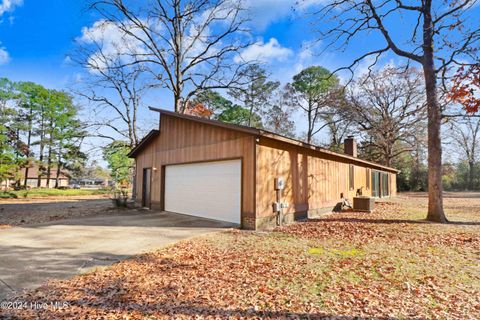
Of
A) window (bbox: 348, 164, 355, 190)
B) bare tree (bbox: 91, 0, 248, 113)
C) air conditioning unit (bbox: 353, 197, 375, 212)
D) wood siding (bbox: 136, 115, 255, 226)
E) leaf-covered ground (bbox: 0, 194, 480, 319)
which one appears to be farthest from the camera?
bare tree (bbox: 91, 0, 248, 113)

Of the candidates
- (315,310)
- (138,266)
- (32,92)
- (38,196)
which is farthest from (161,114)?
(32,92)

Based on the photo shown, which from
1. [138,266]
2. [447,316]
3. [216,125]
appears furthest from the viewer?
[216,125]

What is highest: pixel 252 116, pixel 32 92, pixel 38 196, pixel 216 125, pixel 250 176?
pixel 32 92

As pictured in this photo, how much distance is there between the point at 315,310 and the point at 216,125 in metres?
6.34

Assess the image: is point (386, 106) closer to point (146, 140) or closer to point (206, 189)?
point (206, 189)

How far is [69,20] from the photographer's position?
1163cm

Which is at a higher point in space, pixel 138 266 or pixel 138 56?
pixel 138 56

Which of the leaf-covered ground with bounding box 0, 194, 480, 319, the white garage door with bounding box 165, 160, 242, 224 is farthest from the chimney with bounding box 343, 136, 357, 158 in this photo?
the white garage door with bounding box 165, 160, 242, 224

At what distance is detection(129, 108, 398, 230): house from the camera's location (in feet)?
24.2

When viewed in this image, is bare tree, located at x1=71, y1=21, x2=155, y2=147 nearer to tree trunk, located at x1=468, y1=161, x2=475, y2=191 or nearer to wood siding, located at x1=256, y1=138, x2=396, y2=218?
wood siding, located at x1=256, y1=138, x2=396, y2=218

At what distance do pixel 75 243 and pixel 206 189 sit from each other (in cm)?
430

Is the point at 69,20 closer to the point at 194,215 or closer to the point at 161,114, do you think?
the point at 161,114

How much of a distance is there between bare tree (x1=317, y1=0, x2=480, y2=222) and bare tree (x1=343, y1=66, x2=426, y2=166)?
15.2 m

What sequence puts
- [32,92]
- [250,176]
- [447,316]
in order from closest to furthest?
[447,316] < [250,176] < [32,92]
